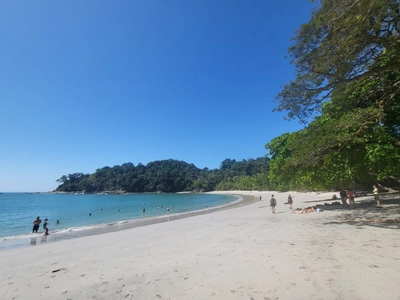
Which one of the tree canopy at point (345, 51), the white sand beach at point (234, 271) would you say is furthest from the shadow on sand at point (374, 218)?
the tree canopy at point (345, 51)

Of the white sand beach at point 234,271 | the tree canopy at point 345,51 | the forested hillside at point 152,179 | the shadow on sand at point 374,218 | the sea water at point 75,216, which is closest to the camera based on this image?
the white sand beach at point 234,271

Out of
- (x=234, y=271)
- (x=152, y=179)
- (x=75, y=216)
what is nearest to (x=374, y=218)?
(x=234, y=271)

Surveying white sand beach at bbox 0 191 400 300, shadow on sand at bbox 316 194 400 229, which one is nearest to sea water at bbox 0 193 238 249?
white sand beach at bbox 0 191 400 300

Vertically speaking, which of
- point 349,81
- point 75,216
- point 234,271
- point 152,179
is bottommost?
point 75,216

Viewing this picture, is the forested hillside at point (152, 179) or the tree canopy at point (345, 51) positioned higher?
the forested hillside at point (152, 179)

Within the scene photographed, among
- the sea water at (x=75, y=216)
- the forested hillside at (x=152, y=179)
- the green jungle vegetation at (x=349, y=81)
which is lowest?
the sea water at (x=75, y=216)

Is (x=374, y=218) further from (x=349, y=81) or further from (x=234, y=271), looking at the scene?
(x=234, y=271)

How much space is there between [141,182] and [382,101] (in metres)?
171

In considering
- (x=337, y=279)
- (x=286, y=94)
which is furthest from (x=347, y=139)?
(x=337, y=279)

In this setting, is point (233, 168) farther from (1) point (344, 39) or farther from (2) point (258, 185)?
(1) point (344, 39)

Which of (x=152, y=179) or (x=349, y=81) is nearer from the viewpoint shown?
(x=349, y=81)

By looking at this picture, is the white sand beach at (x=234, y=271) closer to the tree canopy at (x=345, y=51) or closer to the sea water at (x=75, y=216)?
the tree canopy at (x=345, y=51)

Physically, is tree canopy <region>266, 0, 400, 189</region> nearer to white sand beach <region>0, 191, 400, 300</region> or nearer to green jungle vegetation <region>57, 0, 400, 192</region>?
green jungle vegetation <region>57, 0, 400, 192</region>

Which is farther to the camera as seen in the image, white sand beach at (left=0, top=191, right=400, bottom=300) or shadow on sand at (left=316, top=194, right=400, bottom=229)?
shadow on sand at (left=316, top=194, right=400, bottom=229)
